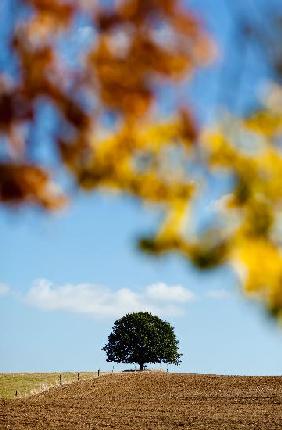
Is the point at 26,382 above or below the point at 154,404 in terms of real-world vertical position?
above

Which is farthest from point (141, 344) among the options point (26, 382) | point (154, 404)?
point (154, 404)

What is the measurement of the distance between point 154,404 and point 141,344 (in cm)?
2514

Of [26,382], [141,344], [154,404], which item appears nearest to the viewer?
[154,404]

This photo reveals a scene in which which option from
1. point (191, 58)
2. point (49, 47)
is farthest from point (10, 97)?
point (191, 58)

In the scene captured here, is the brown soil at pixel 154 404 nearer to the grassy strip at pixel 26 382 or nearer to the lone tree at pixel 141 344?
the grassy strip at pixel 26 382

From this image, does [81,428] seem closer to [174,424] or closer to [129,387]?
[174,424]

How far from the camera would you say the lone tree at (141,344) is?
53812mm

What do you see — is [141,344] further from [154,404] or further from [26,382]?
[154,404]

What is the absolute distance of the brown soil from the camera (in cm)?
2116

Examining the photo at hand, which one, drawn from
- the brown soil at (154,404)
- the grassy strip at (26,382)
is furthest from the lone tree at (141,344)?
the brown soil at (154,404)

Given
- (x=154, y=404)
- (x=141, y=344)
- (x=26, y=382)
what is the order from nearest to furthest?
(x=154, y=404) < (x=26, y=382) < (x=141, y=344)

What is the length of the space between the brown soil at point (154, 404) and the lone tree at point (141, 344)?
37.0 feet

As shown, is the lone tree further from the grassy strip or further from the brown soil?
the brown soil

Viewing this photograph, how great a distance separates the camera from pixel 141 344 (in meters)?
53.7
